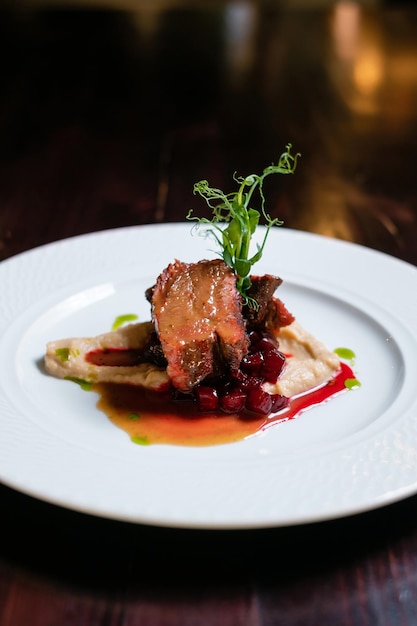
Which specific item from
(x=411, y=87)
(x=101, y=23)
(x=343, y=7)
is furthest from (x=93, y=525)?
(x=343, y=7)

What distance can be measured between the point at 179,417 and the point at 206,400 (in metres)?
0.13

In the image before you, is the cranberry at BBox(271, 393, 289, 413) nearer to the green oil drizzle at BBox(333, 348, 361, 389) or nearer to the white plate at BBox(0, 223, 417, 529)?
the white plate at BBox(0, 223, 417, 529)

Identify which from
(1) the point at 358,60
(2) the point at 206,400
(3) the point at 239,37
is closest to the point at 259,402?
(2) the point at 206,400

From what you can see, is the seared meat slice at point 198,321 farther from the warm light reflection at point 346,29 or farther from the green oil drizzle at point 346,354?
the warm light reflection at point 346,29

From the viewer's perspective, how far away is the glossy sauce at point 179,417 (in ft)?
9.96

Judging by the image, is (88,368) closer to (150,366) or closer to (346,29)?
(150,366)

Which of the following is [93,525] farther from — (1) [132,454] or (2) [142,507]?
(1) [132,454]

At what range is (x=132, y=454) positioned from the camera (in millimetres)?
2869

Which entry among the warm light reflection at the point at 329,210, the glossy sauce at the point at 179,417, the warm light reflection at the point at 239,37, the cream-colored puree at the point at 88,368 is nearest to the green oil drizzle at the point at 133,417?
the glossy sauce at the point at 179,417

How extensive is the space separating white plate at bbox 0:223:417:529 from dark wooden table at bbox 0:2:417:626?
136mm

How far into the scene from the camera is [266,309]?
3.53 metres

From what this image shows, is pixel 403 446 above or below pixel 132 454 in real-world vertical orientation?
above

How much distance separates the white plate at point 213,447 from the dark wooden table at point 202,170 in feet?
0.45

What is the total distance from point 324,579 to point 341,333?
63.5 inches
